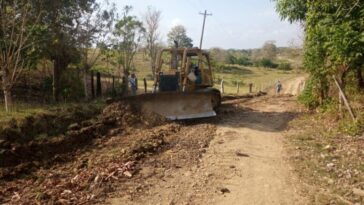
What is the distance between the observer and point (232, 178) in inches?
299

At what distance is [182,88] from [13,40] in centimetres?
589

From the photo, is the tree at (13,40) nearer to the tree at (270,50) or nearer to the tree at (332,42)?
the tree at (332,42)

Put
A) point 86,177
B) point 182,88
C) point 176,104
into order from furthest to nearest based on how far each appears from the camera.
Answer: point 182,88
point 176,104
point 86,177

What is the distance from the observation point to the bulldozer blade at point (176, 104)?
13.1 meters

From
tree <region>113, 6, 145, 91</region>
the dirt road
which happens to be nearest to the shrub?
tree <region>113, 6, 145, 91</region>

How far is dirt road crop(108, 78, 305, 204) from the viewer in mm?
6593

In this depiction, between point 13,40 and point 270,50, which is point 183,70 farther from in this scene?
point 270,50

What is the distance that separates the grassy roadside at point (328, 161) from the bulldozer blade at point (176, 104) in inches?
115

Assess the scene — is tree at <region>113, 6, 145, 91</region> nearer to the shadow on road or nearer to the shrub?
the shadow on road

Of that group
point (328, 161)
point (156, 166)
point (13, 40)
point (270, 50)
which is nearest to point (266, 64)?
point (270, 50)

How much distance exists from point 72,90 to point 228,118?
24.2 ft

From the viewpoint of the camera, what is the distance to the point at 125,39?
27.4 m

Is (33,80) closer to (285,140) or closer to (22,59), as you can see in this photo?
(22,59)

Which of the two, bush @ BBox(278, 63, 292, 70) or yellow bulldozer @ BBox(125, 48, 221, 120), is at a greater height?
yellow bulldozer @ BBox(125, 48, 221, 120)
